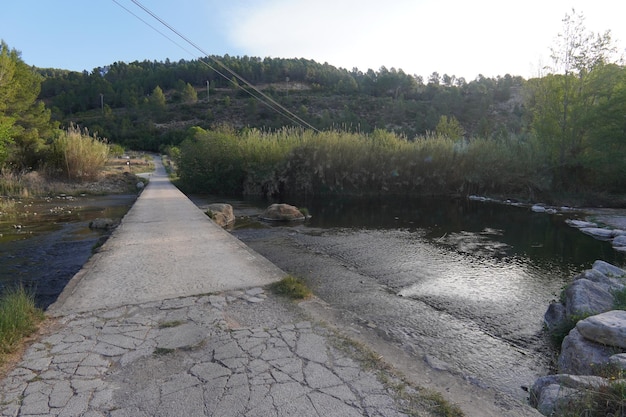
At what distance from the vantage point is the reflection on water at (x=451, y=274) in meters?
4.45

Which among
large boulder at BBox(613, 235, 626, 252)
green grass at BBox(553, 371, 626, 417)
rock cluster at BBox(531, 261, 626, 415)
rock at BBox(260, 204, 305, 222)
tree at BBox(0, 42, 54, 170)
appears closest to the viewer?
green grass at BBox(553, 371, 626, 417)

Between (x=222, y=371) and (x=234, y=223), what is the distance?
10966 mm

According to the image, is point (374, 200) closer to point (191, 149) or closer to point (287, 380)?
point (191, 149)

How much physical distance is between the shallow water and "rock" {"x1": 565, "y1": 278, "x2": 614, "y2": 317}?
7346mm

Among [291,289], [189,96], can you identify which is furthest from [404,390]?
[189,96]

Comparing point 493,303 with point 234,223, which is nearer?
point 493,303

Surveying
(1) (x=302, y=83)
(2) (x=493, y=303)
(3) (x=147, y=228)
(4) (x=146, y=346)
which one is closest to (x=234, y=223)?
(3) (x=147, y=228)

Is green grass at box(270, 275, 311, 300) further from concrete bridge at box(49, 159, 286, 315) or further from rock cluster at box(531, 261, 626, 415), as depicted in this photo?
rock cluster at box(531, 261, 626, 415)

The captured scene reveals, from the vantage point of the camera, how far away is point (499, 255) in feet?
30.4

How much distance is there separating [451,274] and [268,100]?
6304cm

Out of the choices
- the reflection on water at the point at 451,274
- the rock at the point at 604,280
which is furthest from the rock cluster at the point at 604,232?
the rock at the point at 604,280

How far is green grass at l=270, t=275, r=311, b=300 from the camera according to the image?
4.49 meters

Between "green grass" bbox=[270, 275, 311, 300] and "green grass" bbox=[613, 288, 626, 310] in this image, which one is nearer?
"green grass" bbox=[270, 275, 311, 300]

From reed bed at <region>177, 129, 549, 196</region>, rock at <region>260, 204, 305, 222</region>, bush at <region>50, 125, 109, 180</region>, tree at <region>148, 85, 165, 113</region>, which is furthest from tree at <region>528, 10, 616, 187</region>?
tree at <region>148, 85, 165, 113</region>
